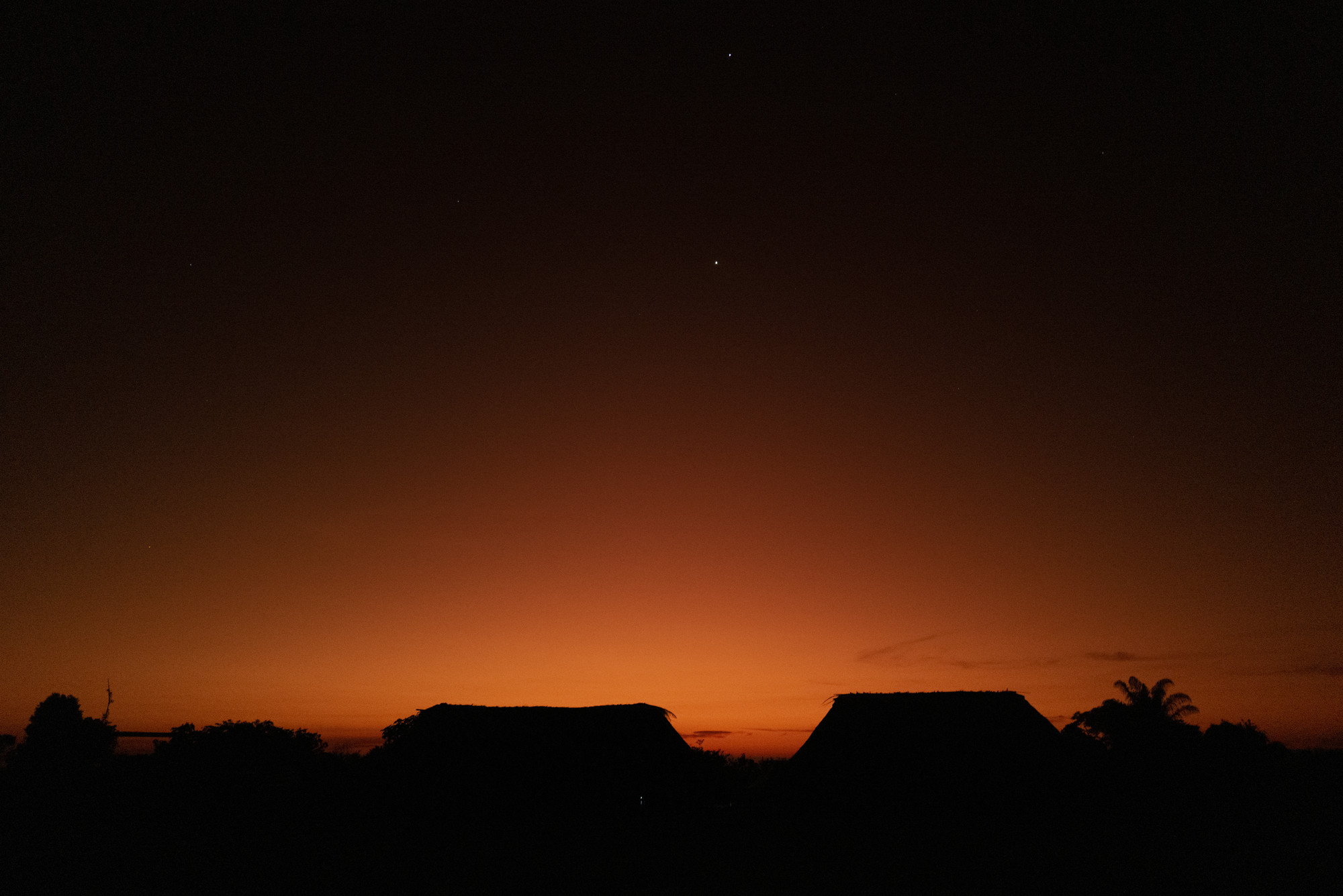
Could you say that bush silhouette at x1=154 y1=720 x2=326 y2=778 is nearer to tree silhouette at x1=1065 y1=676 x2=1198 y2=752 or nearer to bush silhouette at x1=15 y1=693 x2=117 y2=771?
bush silhouette at x1=15 y1=693 x2=117 y2=771

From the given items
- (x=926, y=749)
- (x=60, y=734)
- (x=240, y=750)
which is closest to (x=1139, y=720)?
(x=926, y=749)

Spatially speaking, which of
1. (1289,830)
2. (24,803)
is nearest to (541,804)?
(24,803)

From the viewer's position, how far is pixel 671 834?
56.5ft

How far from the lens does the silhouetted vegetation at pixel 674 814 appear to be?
1342 centimetres

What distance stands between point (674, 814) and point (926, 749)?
20.5ft

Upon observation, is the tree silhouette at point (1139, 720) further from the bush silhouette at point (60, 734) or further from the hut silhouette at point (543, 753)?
the bush silhouette at point (60, 734)

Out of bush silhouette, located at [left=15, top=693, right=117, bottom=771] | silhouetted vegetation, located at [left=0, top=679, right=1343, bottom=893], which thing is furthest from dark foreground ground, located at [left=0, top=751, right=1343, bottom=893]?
bush silhouette, located at [left=15, top=693, right=117, bottom=771]

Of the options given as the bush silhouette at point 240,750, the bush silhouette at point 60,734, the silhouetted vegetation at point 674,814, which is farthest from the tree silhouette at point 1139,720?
the bush silhouette at point 60,734

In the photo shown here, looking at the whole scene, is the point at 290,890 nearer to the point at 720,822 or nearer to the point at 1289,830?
the point at 720,822

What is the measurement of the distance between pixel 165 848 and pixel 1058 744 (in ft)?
65.2

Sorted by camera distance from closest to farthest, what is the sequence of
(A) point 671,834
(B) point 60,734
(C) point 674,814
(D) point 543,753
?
1. (A) point 671,834
2. (C) point 674,814
3. (D) point 543,753
4. (B) point 60,734

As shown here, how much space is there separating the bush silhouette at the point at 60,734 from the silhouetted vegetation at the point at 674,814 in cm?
3220

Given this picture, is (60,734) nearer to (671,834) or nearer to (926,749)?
(671,834)

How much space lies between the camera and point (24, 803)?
1831cm
